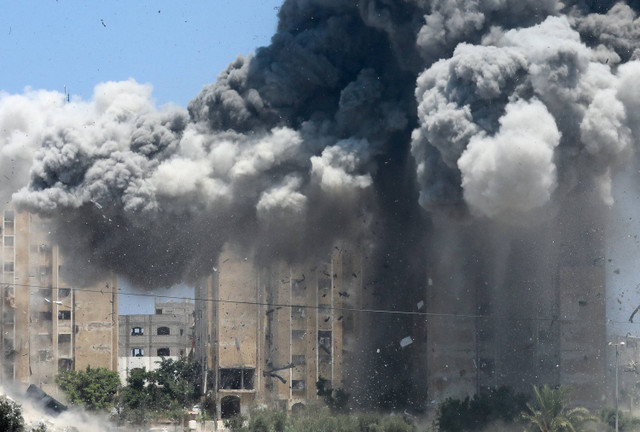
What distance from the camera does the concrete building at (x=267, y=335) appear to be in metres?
70.9

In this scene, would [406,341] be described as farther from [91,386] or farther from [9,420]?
[9,420]

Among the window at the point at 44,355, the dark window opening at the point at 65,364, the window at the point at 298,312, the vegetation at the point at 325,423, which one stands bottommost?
the vegetation at the point at 325,423

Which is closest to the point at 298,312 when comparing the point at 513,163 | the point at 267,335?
the point at 267,335

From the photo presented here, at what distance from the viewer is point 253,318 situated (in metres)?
77.4

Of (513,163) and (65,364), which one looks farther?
(65,364)

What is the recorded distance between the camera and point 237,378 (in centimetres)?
7612

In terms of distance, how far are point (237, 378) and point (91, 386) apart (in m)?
9.53

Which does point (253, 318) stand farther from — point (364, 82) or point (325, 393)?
point (364, 82)

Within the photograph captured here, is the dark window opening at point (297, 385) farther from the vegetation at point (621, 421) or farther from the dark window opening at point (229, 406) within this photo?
the vegetation at point (621, 421)

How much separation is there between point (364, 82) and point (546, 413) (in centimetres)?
1396

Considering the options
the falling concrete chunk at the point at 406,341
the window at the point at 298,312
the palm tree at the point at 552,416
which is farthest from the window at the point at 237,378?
the palm tree at the point at 552,416

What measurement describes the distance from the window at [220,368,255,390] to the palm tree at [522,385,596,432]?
32296 millimetres

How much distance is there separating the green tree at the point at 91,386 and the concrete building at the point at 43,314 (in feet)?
7.78

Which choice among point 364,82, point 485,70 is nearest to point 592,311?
point 364,82
